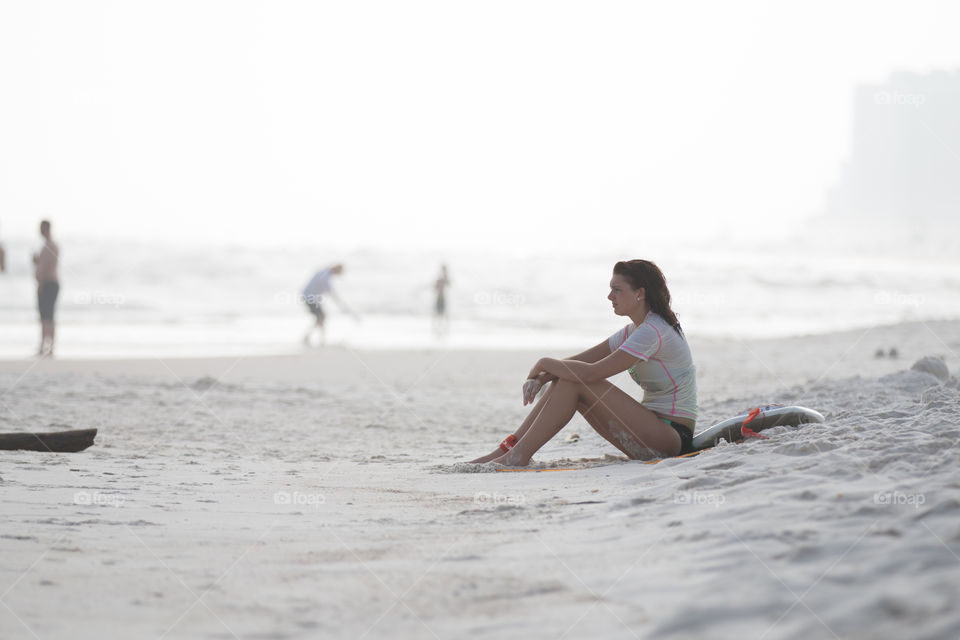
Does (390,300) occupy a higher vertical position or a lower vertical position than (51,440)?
lower

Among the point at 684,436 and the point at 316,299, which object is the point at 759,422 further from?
the point at 316,299

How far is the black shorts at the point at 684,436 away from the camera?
16.6 ft

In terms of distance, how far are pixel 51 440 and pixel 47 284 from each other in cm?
702

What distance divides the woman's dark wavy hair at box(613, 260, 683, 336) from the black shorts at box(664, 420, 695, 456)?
53 cm

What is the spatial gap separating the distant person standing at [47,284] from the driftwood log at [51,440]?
6.77m

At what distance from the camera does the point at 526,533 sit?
348cm

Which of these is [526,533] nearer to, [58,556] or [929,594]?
[929,594]

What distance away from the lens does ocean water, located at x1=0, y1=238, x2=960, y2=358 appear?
1595cm

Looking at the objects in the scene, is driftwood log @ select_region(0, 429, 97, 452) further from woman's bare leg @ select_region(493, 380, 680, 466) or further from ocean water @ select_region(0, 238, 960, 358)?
ocean water @ select_region(0, 238, 960, 358)

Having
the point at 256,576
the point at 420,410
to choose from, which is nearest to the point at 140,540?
the point at 256,576

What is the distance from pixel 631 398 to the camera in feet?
16.1

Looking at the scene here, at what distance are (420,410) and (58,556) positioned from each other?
543 centimetres

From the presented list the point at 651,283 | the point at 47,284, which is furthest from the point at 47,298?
the point at 651,283

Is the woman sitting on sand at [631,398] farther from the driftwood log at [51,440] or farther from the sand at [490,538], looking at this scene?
the driftwood log at [51,440]
